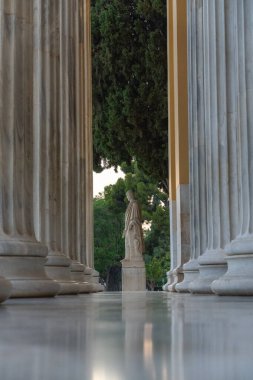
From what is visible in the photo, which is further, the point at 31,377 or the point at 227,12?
the point at 227,12

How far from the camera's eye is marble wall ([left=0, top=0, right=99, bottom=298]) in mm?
16719

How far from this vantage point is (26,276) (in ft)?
54.7

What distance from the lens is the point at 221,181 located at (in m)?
20.4

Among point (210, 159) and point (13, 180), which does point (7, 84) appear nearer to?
point (13, 180)

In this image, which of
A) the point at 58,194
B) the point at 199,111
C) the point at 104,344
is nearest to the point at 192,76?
the point at 199,111

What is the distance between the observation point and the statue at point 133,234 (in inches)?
2869

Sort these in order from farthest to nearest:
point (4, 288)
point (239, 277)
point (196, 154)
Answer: point (196, 154)
point (239, 277)
point (4, 288)

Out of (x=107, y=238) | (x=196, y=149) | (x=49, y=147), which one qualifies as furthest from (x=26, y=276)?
(x=107, y=238)

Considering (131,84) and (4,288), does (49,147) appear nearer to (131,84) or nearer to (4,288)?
(4,288)

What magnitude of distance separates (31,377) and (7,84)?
1391 cm

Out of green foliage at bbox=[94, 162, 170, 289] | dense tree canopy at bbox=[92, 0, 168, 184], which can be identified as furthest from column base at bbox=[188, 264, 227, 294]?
green foliage at bbox=[94, 162, 170, 289]

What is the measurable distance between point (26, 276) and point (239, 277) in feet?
14.5

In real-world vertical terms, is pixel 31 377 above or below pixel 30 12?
below

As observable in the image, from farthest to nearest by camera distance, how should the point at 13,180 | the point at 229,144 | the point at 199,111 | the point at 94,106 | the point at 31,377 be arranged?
the point at 94,106, the point at 199,111, the point at 229,144, the point at 13,180, the point at 31,377
